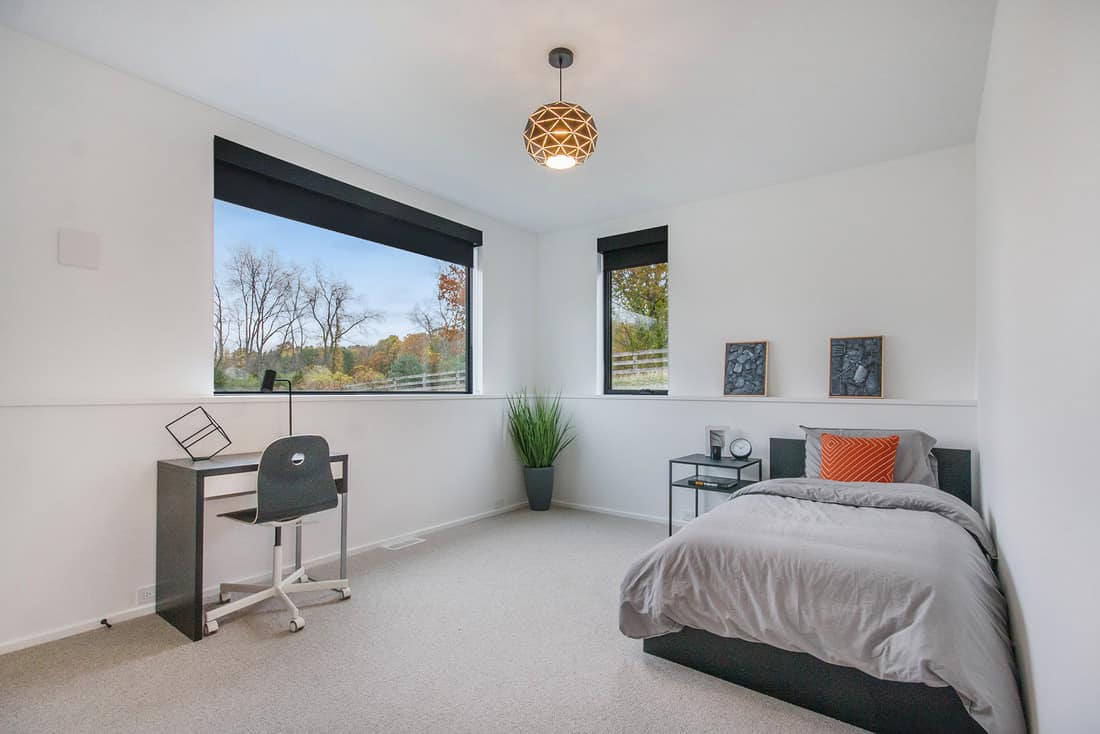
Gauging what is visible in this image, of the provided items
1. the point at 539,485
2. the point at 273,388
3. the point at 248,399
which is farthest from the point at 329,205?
the point at 539,485

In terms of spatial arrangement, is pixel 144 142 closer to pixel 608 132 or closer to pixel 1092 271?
pixel 608 132

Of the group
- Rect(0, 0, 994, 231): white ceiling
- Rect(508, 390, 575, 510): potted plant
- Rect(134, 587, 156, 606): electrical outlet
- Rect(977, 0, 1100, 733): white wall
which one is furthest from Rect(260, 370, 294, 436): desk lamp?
Rect(977, 0, 1100, 733): white wall

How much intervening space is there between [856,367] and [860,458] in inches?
31.8

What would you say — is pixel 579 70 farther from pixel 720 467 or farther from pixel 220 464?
pixel 720 467

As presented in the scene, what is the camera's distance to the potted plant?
5098mm

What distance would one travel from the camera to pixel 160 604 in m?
2.80

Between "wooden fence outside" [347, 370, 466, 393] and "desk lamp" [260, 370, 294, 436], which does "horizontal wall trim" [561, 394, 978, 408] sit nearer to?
"wooden fence outside" [347, 370, 466, 393]

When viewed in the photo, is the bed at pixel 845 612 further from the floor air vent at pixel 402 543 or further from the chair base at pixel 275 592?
the floor air vent at pixel 402 543

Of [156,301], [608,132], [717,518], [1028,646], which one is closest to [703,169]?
[608,132]

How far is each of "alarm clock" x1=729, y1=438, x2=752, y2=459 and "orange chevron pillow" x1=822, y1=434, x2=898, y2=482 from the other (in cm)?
70

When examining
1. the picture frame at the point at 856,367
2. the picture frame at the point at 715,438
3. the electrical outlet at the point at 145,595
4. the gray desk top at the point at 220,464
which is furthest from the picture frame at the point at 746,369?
the electrical outlet at the point at 145,595

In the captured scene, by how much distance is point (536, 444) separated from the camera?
510cm

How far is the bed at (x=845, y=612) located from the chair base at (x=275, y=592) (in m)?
1.56

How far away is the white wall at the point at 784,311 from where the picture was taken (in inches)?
143
